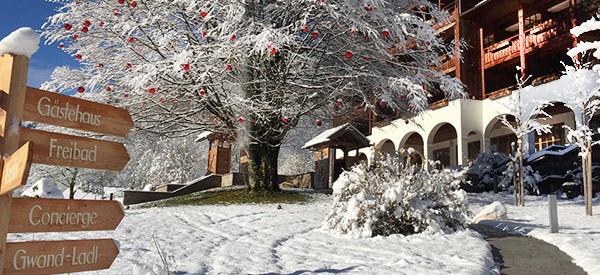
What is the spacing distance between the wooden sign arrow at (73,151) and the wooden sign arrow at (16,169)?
0.41ft

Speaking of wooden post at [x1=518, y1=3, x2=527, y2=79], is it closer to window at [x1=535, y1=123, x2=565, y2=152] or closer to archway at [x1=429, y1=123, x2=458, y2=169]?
window at [x1=535, y1=123, x2=565, y2=152]

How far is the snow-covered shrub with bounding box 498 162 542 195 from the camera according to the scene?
16797mm

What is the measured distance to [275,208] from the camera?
1203 centimetres

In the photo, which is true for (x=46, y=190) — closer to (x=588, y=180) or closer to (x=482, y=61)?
(x=588, y=180)

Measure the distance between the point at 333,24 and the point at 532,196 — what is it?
1029cm

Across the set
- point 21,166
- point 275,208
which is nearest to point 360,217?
point 275,208

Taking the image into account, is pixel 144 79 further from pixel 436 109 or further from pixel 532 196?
pixel 436 109

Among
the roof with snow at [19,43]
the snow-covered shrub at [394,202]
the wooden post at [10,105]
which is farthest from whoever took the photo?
the snow-covered shrub at [394,202]

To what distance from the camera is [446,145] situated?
2908cm

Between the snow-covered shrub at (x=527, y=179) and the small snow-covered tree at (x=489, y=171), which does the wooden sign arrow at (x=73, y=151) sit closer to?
the snow-covered shrub at (x=527, y=179)

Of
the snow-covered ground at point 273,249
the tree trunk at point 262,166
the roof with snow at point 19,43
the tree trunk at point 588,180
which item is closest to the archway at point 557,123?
the tree trunk at point 588,180

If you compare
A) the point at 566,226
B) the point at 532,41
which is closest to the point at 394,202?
the point at 566,226

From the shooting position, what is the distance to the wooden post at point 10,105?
269 centimetres

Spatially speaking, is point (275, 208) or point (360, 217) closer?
point (360, 217)
